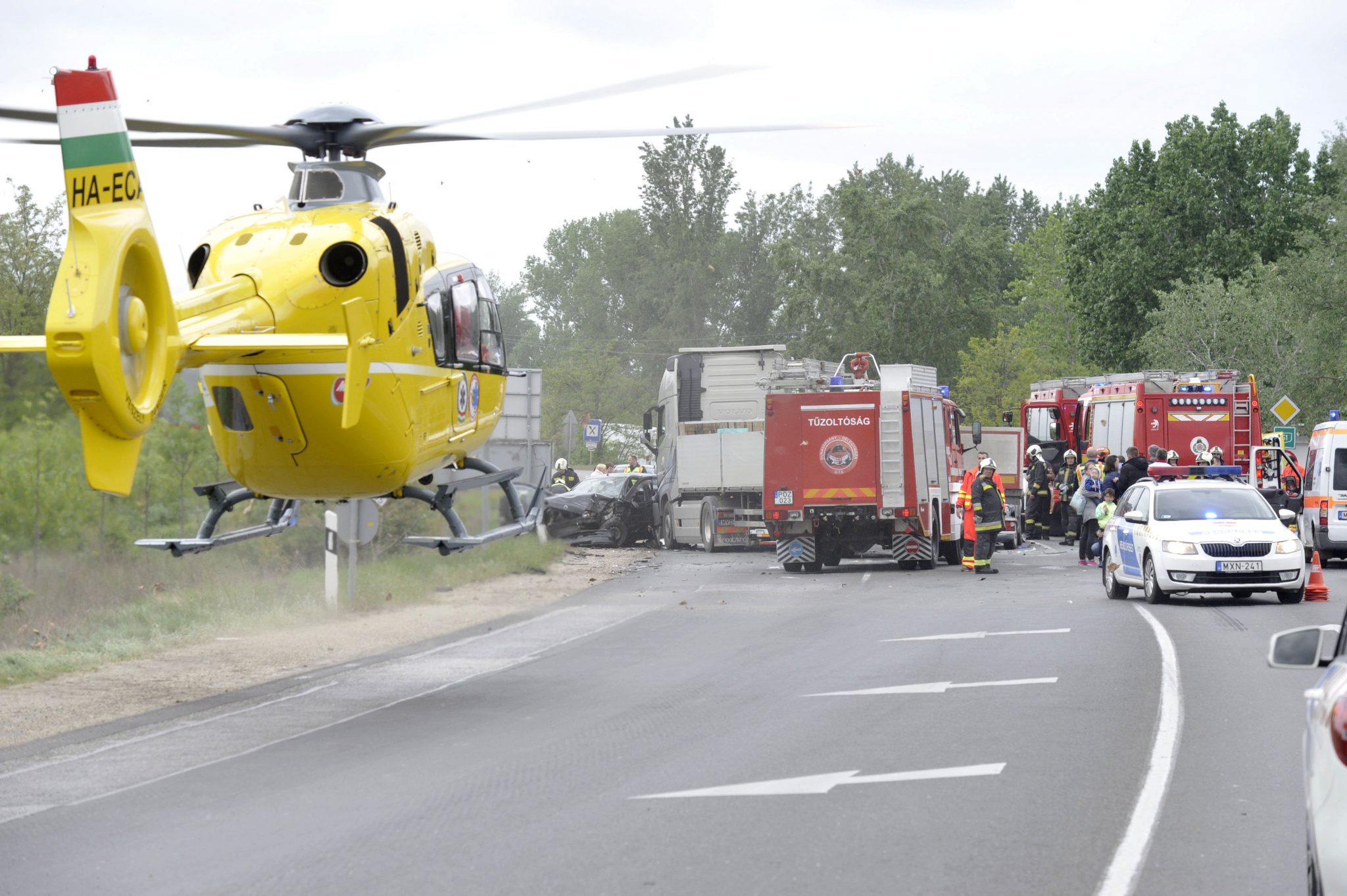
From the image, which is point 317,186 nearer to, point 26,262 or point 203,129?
point 203,129

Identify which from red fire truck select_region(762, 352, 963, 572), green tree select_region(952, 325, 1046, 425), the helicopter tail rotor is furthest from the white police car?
green tree select_region(952, 325, 1046, 425)

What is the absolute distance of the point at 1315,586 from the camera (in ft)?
69.3

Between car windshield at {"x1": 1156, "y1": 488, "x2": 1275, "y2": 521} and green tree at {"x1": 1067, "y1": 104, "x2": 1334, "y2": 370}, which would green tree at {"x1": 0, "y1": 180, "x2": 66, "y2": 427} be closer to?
car windshield at {"x1": 1156, "y1": 488, "x2": 1275, "y2": 521}

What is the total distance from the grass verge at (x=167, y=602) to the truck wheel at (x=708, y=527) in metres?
8.55

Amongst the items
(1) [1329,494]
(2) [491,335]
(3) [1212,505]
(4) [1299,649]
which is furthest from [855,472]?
(4) [1299,649]

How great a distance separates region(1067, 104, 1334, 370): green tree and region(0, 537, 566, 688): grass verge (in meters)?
43.4

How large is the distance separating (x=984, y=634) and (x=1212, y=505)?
17.1 ft

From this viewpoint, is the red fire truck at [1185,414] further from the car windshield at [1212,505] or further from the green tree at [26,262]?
the green tree at [26,262]

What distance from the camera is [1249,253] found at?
206 ft

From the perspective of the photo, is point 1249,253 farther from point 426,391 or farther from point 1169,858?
point 1169,858

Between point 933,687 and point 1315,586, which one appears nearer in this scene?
point 933,687

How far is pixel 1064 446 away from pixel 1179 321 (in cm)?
1838

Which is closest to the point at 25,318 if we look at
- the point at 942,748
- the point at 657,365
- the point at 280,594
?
the point at 280,594

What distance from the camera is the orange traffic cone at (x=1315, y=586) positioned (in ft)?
68.9
